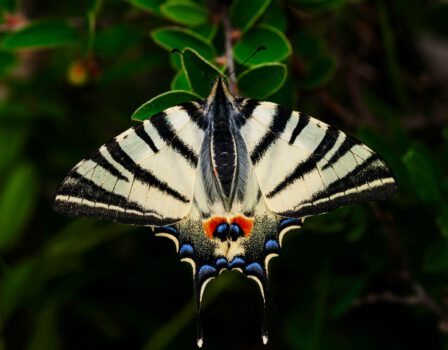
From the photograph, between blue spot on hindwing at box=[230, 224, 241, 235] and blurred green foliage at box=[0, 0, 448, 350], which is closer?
blue spot on hindwing at box=[230, 224, 241, 235]

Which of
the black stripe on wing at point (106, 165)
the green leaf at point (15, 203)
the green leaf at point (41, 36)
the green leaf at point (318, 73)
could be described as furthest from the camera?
the green leaf at point (15, 203)

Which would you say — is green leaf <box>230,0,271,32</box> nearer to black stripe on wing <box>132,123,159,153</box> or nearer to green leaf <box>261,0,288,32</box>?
green leaf <box>261,0,288,32</box>

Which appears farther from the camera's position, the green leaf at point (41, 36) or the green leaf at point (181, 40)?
the green leaf at point (41, 36)

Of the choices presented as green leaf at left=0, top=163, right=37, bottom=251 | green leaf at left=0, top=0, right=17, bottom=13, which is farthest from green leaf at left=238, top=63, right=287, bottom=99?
green leaf at left=0, top=163, right=37, bottom=251

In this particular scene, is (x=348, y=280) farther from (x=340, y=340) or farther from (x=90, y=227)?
(x=90, y=227)

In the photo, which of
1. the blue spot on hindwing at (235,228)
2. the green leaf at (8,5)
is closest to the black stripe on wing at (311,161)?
the blue spot on hindwing at (235,228)

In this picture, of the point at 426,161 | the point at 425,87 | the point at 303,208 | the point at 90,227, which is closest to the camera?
the point at 303,208

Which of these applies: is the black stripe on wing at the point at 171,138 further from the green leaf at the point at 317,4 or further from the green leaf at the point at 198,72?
the green leaf at the point at 317,4

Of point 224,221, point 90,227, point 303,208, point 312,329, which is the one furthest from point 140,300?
point 303,208
